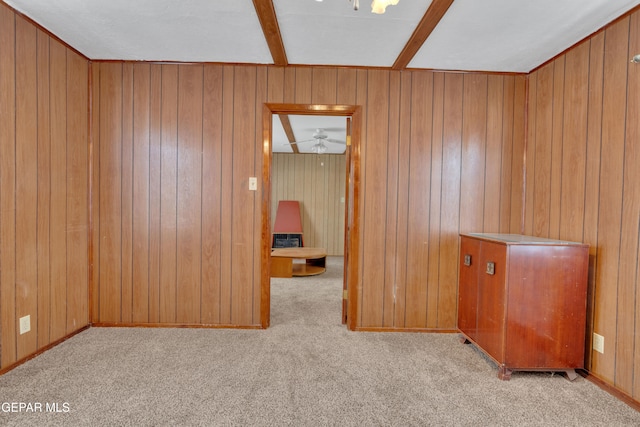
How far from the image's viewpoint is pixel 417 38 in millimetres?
2266

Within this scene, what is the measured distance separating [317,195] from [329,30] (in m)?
4.98

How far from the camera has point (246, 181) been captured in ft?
9.32

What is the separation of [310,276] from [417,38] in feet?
11.4

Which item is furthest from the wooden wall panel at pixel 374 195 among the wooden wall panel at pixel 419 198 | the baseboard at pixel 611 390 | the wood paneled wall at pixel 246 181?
the baseboard at pixel 611 390

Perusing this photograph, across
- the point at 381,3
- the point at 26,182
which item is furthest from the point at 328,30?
the point at 26,182

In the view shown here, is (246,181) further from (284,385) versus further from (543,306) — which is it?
(543,306)

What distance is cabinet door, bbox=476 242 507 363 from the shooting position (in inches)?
82.4

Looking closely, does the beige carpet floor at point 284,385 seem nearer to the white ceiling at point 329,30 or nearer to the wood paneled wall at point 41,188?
the wood paneled wall at point 41,188

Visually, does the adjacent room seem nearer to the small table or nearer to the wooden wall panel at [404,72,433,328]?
the wooden wall panel at [404,72,433,328]

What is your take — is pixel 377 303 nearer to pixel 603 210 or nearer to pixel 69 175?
pixel 603 210

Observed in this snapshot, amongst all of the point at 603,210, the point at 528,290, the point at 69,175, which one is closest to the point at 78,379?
the point at 69,175

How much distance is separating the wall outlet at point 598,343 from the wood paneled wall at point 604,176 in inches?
1.0

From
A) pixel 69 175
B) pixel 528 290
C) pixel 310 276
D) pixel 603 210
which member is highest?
pixel 69 175

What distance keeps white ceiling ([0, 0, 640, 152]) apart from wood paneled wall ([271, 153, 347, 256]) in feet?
14.4
